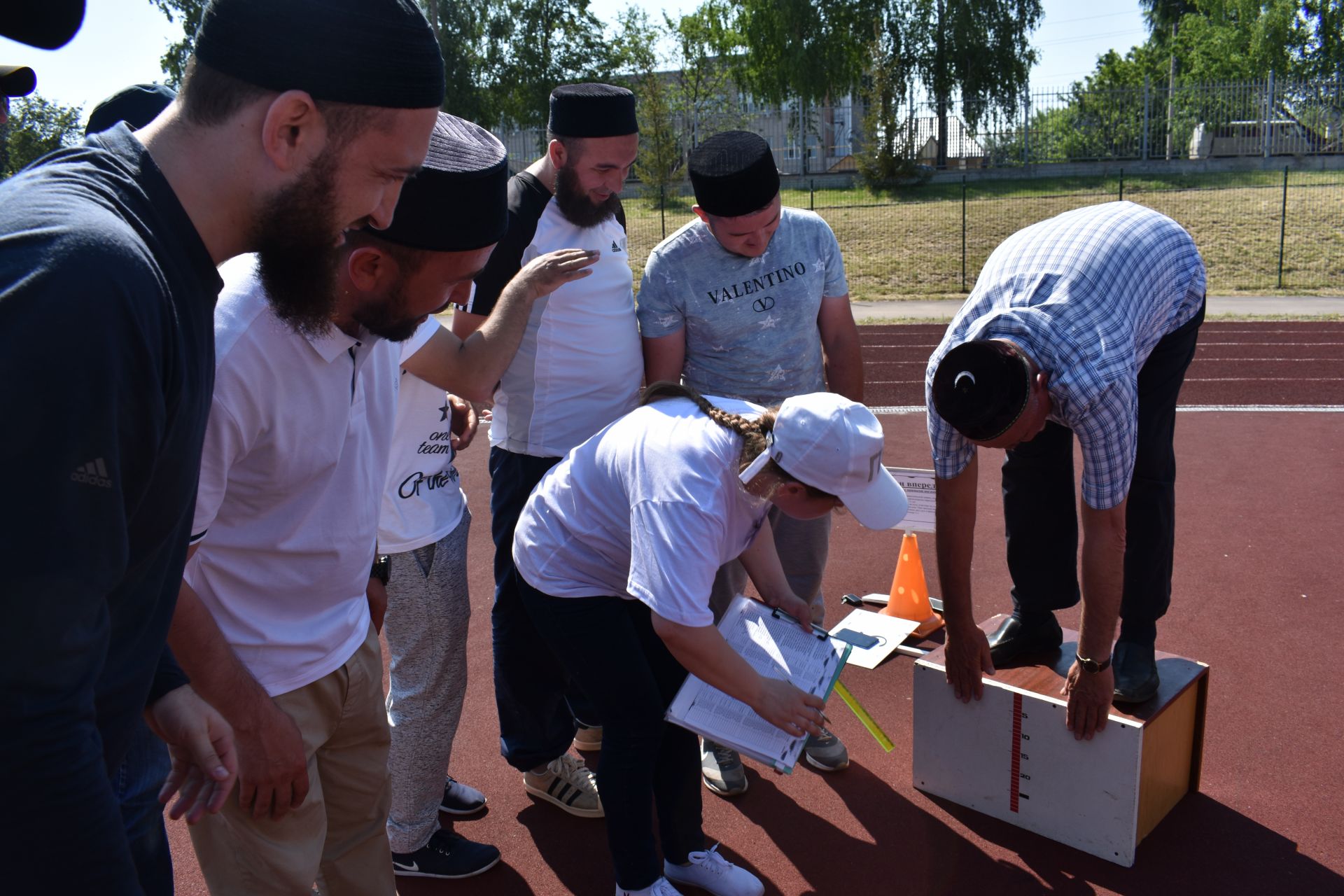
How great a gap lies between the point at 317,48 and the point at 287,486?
93 cm

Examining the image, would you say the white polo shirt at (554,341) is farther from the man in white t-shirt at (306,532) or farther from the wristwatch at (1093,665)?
the wristwatch at (1093,665)

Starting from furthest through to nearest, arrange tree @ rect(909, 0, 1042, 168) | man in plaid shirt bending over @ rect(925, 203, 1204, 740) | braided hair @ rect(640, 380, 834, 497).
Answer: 1. tree @ rect(909, 0, 1042, 168)
2. man in plaid shirt bending over @ rect(925, 203, 1204, 740)
3. braided hair @ rect(640, 380, 834, 497)

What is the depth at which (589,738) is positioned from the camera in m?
3.72

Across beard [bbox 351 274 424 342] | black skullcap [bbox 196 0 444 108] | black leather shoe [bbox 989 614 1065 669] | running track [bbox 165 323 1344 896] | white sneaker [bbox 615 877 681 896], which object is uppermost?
black skullcap [bbox 196 0 444 108]

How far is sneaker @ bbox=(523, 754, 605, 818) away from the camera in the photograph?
10.8 ft

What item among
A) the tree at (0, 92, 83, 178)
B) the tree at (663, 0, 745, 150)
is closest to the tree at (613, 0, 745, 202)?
the tree at (663, 0, 745, 150)

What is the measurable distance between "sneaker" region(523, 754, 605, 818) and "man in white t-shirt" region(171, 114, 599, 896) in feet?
3.71

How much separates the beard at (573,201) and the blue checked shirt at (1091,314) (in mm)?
1228

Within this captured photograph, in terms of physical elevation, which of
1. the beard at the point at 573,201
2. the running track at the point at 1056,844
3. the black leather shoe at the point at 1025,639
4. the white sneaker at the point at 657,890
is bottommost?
the running track at the point at 1056,844

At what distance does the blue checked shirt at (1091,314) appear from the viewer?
258 centimetres

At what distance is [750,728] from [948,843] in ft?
3.46

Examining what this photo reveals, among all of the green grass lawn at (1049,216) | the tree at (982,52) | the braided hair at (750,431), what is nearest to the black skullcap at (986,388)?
the braided hair at (750,431)

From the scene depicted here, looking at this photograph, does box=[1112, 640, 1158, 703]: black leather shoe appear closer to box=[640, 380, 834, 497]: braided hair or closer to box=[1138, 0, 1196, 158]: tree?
box=[640, 380, 834, 497]: braided hair

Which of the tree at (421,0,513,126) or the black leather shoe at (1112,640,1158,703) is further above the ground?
the tree at (421,0,513,126)
